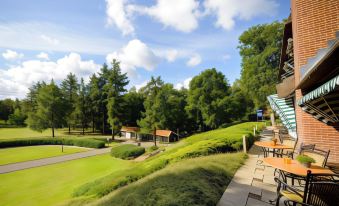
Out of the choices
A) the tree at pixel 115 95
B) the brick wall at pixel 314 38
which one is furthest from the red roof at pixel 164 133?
the brick wall at pixel 314 38

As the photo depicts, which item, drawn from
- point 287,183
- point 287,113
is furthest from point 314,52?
point 287,113

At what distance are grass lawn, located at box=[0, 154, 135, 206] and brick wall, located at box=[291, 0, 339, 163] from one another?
13936mm

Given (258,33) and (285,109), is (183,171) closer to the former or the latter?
(285,109)

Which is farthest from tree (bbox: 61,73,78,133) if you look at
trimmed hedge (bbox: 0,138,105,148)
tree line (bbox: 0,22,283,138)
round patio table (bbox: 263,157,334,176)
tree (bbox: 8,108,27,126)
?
round patio table (bbox: 263,157,334,176)

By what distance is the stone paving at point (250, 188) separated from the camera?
4449mm

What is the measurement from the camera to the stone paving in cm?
445

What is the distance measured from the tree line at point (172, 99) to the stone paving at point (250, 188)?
2382 centimetres

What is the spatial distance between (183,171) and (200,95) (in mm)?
33538

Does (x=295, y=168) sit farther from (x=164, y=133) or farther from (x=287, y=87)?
(x=164, y=133)

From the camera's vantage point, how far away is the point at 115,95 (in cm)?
4509

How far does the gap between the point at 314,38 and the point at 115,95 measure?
42459mm

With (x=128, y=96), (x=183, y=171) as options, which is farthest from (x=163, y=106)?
(x=183, y=171)

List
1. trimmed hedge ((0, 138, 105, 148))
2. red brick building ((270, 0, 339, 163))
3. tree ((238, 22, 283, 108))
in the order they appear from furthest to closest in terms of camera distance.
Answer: trimmed hedge ((0, 138, 105, 148)) → tree ((238, 22, 283, 108)) → red brick building ((270, 0, 339, 163))

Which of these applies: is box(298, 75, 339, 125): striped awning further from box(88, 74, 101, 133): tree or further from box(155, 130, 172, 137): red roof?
box(88, 74, 101, 133): tree
